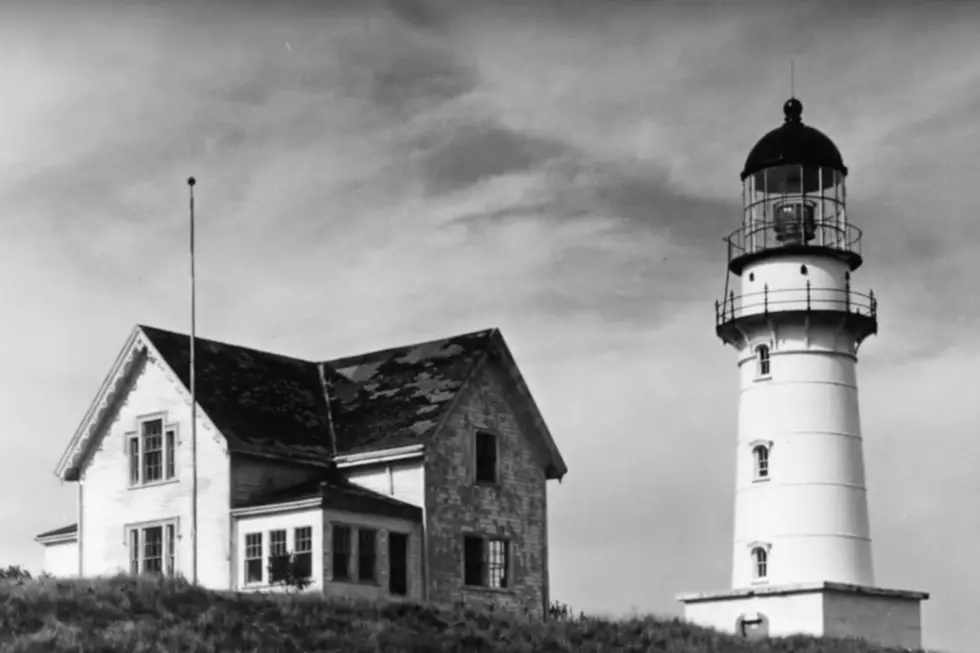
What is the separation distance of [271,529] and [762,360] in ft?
60.6

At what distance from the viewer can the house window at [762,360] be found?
52.3 meters

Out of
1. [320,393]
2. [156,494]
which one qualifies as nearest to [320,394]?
[320,393]

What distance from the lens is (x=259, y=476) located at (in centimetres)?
4056

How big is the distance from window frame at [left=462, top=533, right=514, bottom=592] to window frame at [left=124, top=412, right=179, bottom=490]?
6794 mm

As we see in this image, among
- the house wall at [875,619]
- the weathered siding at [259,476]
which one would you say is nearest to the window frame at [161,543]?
the weathered siding at [259,476]

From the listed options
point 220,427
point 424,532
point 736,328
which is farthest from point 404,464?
point 736,328

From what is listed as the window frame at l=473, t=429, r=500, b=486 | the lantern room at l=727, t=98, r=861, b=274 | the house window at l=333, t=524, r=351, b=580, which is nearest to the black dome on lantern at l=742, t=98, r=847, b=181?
the lantern room at l=727, t=98, r=861, b=274

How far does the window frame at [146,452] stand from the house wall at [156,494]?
101 mm

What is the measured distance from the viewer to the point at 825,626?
48.4 m

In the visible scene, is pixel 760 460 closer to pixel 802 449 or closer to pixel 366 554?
pixel 802 449

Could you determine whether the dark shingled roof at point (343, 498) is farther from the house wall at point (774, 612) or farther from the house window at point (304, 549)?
the house wall at point (774, 612)

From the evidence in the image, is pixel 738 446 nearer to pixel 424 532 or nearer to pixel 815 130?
pixel 815 130

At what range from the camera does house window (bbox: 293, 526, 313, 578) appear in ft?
126

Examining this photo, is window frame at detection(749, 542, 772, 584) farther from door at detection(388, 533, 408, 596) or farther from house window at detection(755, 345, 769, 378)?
door at detection(388, 533, 408, 596)
